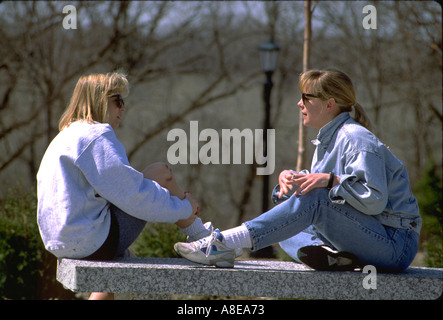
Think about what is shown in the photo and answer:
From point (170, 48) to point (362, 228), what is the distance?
7.74 meters

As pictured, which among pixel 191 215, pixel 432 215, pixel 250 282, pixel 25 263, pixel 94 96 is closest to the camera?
pixel 250 282

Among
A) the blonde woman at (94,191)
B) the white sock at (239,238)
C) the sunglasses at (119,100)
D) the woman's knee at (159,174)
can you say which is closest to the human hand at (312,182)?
the white sock at (239,238)

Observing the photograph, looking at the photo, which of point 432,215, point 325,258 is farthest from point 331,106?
point 432,215

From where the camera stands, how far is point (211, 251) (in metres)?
2.81

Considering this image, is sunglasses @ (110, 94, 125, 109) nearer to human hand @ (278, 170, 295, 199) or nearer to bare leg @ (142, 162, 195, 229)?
bare leg @ (142, 162, 195, 229)

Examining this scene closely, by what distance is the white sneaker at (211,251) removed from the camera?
281 cm

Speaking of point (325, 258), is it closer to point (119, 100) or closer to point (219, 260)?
point (219, 260)

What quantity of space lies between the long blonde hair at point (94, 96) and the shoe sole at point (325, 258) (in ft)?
3.94

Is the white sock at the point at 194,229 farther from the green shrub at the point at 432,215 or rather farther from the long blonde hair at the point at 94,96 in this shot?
the green shrub at the point at 432,215

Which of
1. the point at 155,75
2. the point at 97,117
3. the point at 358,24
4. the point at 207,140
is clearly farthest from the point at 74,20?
the point at 97,117

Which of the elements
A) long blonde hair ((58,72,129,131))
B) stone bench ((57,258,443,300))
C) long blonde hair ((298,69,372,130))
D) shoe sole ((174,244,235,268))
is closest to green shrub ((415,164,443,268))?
stone bench ((57,258,443,300))

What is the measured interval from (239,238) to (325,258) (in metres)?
0.43

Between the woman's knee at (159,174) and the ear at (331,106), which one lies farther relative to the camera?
the woman's knee at (159,174)

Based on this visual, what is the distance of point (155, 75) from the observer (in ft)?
33.0
